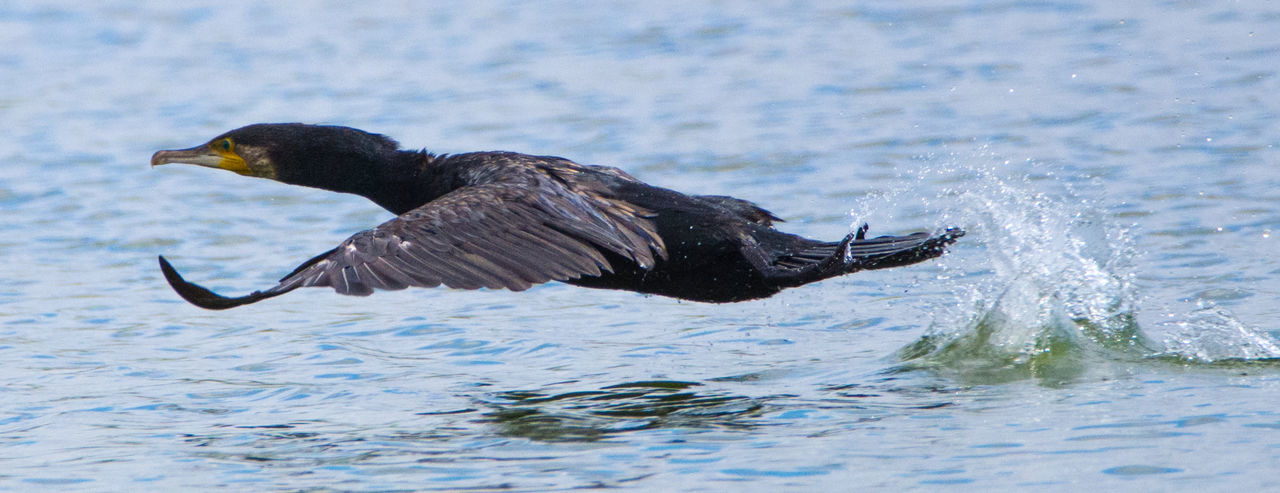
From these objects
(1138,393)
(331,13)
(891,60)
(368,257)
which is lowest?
(1138,393)

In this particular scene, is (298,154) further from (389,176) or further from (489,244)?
(489,244)

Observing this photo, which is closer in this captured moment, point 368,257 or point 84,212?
point 368,257

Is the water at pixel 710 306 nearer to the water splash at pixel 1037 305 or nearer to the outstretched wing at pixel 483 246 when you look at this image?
the water splash at pixel 1037 305

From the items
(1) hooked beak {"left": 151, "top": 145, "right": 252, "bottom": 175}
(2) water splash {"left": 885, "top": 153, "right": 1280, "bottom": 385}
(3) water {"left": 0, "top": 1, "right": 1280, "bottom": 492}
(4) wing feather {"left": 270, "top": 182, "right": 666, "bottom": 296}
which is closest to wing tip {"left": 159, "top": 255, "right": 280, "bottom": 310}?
(4) wing feather {"left": 270, "top": 182, "right": 666, "bottom": 296}

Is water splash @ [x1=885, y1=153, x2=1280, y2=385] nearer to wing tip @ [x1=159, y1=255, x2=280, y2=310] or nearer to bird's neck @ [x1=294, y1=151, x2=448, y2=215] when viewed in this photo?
bird's neck @ [x1=294, y1=151, x2=448, y2=215]

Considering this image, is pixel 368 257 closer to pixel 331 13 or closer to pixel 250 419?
pixel 250 419

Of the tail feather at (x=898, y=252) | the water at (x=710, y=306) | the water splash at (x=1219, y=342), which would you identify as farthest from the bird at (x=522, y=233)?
the water splash at (x=1219, y=342)

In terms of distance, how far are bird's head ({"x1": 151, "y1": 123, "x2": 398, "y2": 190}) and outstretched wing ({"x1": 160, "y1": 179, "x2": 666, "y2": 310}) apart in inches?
31.3

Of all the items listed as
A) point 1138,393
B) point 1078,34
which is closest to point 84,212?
point 1138,393

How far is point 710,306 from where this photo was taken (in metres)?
7.01

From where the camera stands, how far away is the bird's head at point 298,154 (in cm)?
636

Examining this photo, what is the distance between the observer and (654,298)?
23.7 ft

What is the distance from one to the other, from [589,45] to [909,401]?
313 inches

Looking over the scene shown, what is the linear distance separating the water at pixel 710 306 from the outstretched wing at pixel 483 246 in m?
0.56
